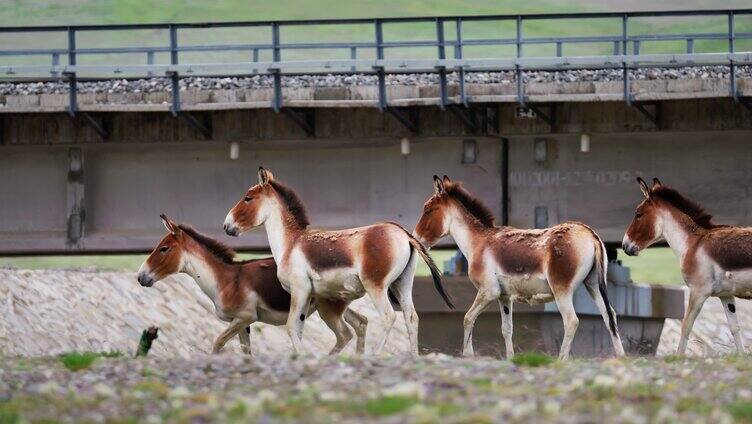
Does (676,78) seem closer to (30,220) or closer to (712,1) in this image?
(30,220)

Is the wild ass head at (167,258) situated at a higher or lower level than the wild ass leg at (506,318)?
higher

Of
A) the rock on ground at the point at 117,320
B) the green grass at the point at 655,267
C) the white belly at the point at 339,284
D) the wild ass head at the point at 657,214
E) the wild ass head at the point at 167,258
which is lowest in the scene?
the green grass at the point at 655,267

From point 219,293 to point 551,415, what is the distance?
11.4 meters

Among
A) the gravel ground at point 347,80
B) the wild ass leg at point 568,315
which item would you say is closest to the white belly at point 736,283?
the wild ass leg at point 568,315

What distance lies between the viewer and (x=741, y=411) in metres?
12.6

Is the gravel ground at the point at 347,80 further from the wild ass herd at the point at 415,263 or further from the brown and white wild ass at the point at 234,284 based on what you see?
the brown and white wild ass at the point at 234,284

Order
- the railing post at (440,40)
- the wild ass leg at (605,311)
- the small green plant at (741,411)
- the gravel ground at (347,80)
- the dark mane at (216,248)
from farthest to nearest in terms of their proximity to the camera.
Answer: the gravel ground at (347,80), the railing post at (440,40), the dark mane at (216,248), the wild ass leg at (605,311), the small green plant at (741,411)

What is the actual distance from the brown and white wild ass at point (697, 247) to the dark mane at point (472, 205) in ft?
7.27

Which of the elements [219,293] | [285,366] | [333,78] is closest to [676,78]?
[333,78]

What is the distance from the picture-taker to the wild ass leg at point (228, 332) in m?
22.2

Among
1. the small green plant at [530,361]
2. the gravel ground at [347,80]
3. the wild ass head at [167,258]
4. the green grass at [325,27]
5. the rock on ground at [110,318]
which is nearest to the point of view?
the small green plant at [530,361]

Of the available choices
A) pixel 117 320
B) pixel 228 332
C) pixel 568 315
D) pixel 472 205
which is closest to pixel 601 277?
pixel 568 315

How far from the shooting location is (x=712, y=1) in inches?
3656

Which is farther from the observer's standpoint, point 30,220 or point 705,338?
point 705,338
